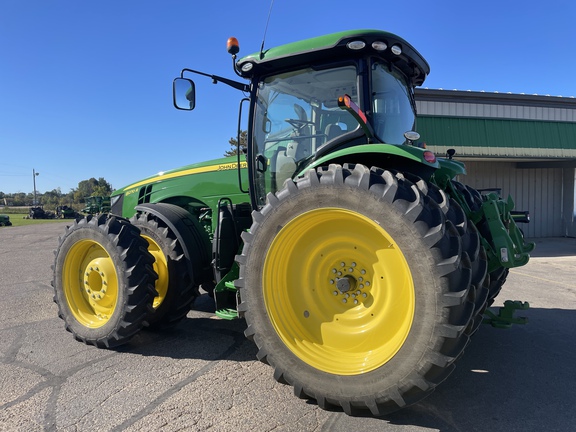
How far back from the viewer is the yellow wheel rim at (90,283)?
354 centimetres

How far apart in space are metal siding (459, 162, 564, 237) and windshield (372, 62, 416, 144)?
1121cm

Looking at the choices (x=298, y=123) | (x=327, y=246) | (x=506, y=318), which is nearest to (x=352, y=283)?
(x=327, y=246)

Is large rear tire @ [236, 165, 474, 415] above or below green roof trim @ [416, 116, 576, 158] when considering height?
below

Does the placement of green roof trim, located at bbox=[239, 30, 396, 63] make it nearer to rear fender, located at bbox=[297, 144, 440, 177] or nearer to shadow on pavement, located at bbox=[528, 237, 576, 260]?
rear fender, located at bbox=[297, 144, 440, 177]

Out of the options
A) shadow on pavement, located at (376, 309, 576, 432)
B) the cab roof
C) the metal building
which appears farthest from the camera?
the metal building

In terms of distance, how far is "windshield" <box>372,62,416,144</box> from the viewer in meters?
2.97

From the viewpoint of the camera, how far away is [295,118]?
10.9ft

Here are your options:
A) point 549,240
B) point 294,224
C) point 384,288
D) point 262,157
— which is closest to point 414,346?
point 384,288

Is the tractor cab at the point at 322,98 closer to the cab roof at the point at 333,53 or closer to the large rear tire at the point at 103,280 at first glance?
the cab roof at the point at 333,53

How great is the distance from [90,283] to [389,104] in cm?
314

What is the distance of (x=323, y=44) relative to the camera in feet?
9.46

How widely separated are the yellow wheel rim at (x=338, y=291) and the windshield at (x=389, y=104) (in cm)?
90

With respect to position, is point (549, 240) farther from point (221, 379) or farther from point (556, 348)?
point (221, 379)

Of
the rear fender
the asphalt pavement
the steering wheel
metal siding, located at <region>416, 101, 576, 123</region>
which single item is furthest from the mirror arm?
metal siding, located at <region>416, 101, 576, 123</region>
